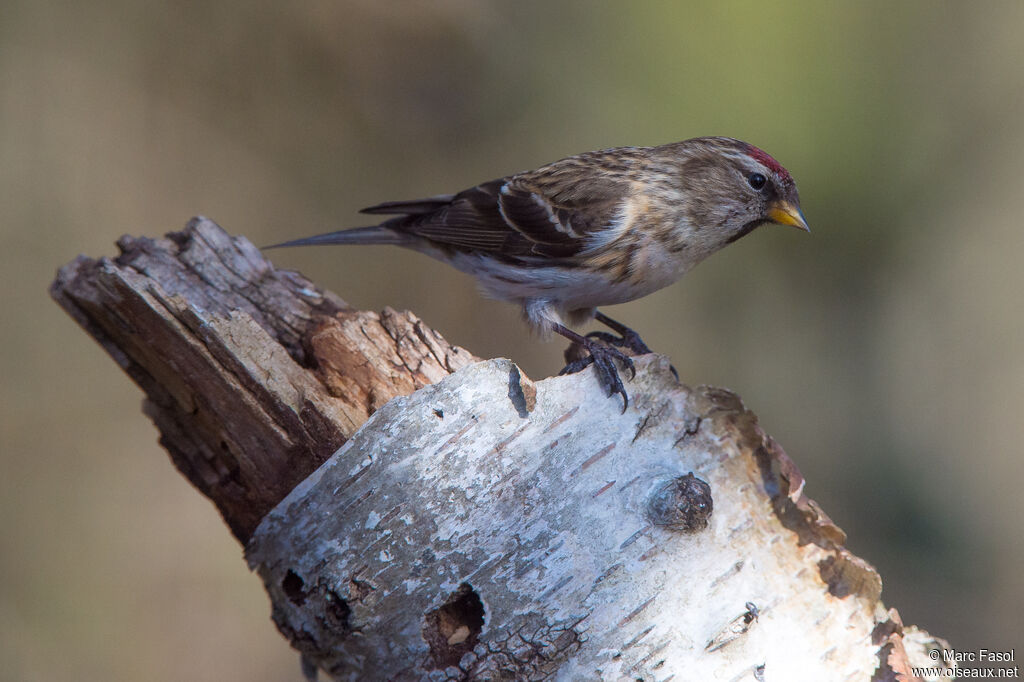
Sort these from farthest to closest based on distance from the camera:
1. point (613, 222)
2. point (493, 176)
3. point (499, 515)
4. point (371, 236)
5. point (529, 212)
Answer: point (493, 176), point (371, 236), point (529, 212), point (613, 222), point (499, 515)

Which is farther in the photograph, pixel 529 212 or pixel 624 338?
pixel 624 338

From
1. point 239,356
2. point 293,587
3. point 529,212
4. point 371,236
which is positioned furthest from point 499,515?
point 371,236

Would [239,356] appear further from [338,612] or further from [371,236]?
[371,236]

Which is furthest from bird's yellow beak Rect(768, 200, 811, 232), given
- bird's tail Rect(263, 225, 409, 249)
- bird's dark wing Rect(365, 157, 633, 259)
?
bird's tail Rect(263, 225, 409, 249)

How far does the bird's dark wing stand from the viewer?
3699 mm

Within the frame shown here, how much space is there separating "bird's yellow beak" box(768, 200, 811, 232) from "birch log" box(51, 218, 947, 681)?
1238 millimetres

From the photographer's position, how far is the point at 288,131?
20.3 feet

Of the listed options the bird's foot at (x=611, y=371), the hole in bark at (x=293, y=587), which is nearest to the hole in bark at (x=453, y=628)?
the hole in bark at (x=293, y=587)

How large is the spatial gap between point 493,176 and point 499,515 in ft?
13.7

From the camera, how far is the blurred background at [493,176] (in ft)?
17.0

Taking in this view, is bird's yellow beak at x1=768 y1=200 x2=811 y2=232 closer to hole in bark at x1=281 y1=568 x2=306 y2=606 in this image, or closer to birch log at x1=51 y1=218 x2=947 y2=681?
birch log at x1=51 y1=218 x2=947 y2=681

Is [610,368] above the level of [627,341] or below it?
below

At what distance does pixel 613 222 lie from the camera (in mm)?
3641

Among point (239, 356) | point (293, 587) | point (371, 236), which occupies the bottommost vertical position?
point (293, 587)
